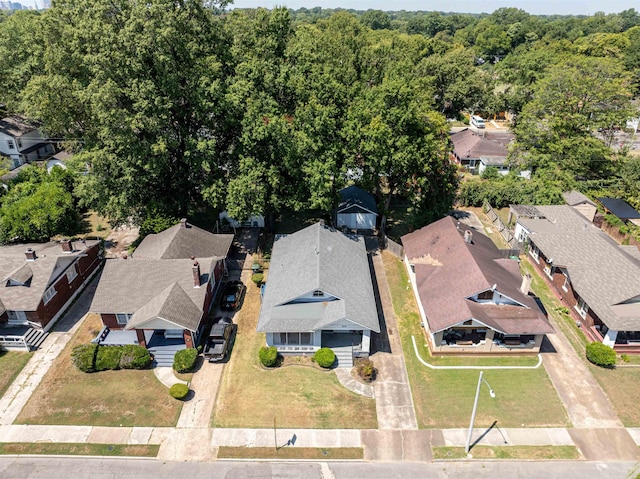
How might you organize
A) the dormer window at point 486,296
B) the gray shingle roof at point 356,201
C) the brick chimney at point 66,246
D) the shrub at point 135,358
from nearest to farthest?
the shrub at point 135,358 < the dormer window at point 486,296 < the brick chimney at point 66,246 < the gray shingle roof at point 356,201

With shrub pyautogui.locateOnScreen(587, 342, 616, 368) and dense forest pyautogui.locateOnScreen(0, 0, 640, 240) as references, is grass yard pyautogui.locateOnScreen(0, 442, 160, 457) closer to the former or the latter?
dense forest pyautogui.locateOnScreen(0, 0, 640, 240)

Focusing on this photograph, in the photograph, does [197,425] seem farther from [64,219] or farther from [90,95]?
[64,219]

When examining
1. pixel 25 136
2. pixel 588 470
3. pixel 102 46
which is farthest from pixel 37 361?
pixel 25 136

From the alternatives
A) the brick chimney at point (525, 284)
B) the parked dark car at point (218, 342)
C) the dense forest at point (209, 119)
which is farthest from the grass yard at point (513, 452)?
the dense forest at point (209, 119)

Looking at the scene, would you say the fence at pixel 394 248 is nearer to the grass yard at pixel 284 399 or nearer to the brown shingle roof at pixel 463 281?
the brown shingle roof at pixel 463 281

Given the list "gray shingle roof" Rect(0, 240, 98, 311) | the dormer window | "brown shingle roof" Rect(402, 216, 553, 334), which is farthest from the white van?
"gray shingle roof" Rect(0, 240, 98, 311)

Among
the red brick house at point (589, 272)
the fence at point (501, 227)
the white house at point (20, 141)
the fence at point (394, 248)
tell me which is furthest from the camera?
the white house at point (20, 141)

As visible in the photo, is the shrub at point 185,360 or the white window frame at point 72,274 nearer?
the shrub at point 185,360
